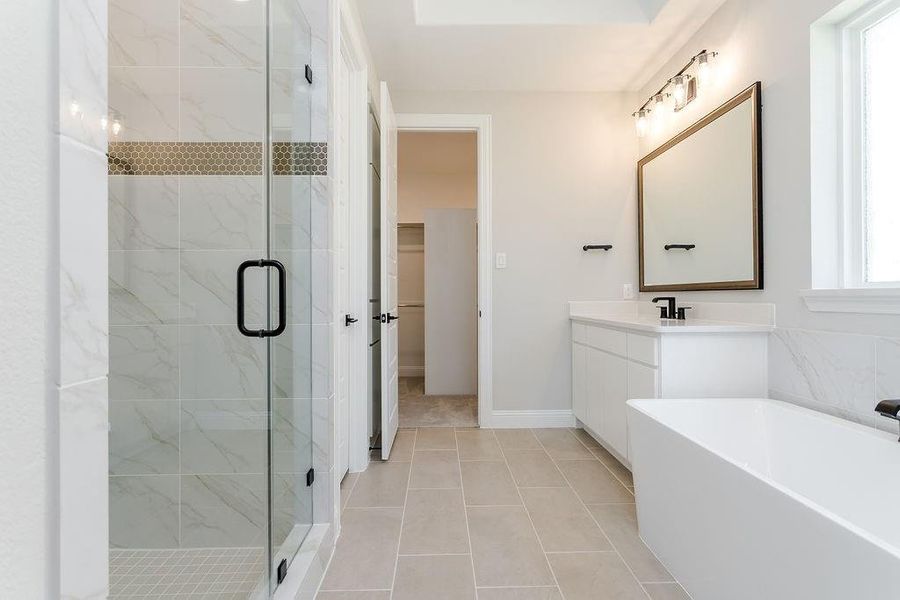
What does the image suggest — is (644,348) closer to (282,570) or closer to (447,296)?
(282,570)

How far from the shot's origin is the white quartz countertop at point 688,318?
2.01m

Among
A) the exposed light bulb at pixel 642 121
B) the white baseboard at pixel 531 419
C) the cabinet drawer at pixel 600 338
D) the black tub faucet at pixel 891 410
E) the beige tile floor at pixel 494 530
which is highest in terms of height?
the exposed light bulb at pixel 642 121

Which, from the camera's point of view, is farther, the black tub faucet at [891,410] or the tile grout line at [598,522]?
the tile grout line at [598,522]

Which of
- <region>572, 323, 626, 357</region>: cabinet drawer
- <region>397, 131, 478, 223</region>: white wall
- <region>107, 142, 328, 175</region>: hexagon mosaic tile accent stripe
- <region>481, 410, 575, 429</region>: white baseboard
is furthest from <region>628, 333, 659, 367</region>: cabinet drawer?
<region>397, 131, 478, 223</region>: white wall

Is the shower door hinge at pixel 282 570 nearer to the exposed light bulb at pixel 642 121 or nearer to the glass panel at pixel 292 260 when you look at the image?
the glass panel at pixel 292 260

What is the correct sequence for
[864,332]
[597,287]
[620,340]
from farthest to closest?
[597,287]
[620,340]
[864,332]

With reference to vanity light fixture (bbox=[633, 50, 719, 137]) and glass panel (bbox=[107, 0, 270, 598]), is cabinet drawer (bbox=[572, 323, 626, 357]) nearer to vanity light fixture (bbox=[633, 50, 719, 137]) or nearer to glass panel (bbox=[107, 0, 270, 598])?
vanity light fixture (bbox=[633, 50, 719, 137])

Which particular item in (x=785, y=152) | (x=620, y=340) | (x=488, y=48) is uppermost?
(x=488, y=48)

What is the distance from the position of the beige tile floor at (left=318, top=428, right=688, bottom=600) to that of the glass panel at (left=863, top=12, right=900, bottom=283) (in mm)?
1394

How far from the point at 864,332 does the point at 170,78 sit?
252 cm

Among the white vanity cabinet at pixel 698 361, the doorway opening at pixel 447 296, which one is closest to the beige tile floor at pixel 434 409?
the doorway opening at pixel 447 296
